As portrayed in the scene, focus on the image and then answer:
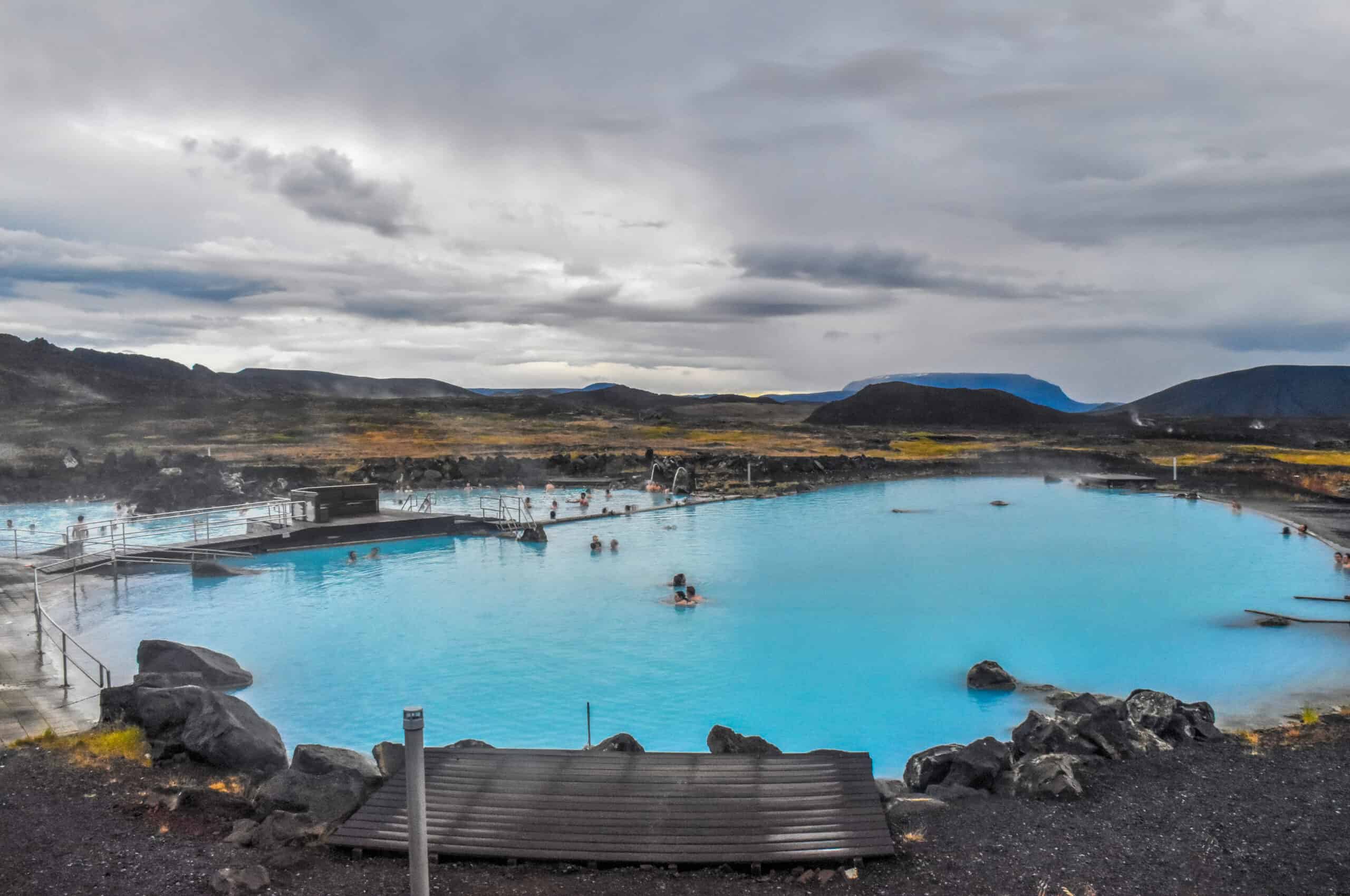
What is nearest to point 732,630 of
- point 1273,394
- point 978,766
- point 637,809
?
point 978,766

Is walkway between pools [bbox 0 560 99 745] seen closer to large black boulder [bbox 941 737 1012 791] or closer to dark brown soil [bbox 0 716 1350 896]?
dark brown soil [bbox 0 716 1350 896]

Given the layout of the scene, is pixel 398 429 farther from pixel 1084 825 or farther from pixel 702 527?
pixel 1084 825

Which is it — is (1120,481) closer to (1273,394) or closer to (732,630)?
(732,630)

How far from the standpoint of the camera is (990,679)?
1295 cm

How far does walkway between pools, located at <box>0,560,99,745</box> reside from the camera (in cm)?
822

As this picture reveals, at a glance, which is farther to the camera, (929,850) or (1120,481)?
(1120,481)

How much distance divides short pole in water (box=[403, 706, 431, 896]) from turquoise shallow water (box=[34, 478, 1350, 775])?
22.8ft

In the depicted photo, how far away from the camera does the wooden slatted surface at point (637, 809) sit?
5.64 metres

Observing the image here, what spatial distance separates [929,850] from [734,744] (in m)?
2.18

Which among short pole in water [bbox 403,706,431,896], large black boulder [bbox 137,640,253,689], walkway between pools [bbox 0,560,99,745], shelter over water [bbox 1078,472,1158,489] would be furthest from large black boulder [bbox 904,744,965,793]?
shelter over water [bbox 1078,472,1158,489]

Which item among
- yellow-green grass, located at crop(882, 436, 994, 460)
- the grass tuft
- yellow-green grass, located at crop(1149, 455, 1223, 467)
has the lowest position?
the grass tuft

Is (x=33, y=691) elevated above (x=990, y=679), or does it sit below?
above

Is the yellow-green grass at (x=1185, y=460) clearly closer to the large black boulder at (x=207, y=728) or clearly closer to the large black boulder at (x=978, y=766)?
the large black boulder at (x=978, y=766)

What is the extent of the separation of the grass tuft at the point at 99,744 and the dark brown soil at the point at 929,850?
6.5 inches
